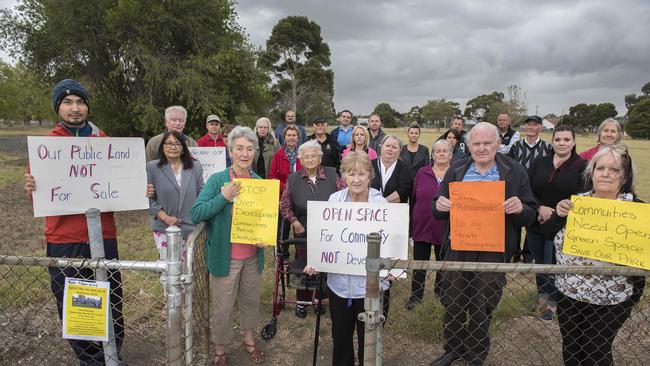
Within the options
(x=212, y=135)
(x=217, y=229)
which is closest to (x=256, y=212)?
(x=217, y=229)

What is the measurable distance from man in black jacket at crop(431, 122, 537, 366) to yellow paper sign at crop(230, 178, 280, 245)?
1.31 meters

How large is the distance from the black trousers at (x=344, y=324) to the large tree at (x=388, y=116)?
83.1 metres

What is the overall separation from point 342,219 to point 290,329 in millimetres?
2163

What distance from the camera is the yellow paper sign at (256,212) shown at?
285 centimetres

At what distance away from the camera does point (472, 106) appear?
92.8 meters

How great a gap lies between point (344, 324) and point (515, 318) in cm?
261

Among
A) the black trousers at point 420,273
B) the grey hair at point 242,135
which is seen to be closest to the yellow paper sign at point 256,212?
the grey hair at point 242,135

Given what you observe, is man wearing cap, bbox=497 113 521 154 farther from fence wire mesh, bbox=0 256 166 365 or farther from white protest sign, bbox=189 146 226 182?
fence wire mesh, bbox=0 256 166 365

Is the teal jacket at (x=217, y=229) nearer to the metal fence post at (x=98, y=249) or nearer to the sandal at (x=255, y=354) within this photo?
the metal fence post at (x=98, y=249)

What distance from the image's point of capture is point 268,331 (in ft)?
13.3

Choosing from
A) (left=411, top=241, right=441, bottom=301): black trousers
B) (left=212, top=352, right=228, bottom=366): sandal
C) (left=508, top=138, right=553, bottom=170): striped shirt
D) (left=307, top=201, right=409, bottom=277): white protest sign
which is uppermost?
(left=508, top=138, right=553, bottom=170): striped shirt

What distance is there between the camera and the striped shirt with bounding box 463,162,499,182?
9.95 feet

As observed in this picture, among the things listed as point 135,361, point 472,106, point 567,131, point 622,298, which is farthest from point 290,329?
point 472,106

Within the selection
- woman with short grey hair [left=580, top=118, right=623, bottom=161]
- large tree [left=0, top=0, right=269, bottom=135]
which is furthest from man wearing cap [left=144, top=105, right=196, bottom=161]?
large tree [left=0, top=0, right=269, bottom=135]
